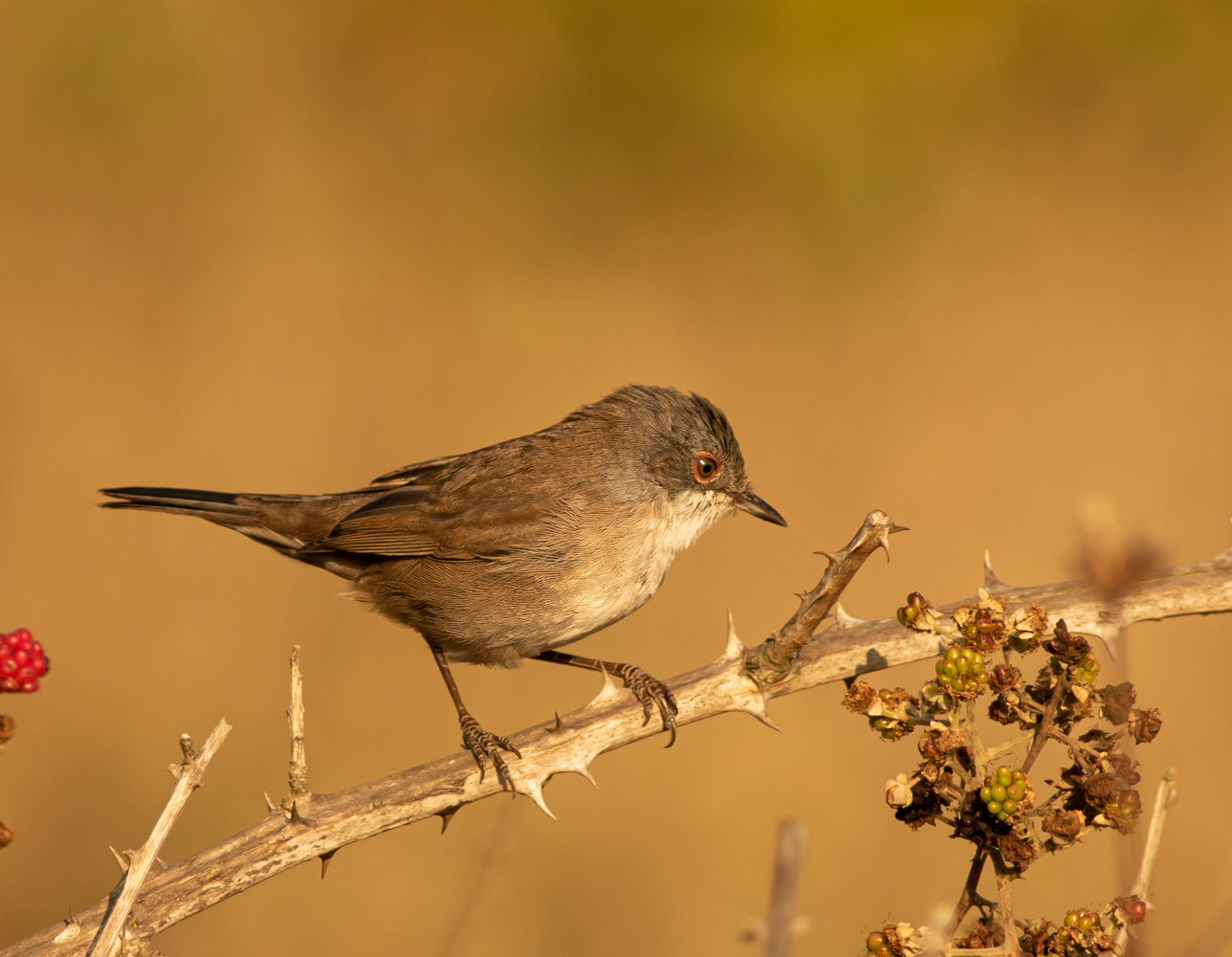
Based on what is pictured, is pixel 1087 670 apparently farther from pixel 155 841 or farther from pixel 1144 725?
pixel 155 841

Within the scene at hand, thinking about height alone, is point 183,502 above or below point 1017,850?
above

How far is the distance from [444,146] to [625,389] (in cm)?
314

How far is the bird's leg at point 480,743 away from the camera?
319cm

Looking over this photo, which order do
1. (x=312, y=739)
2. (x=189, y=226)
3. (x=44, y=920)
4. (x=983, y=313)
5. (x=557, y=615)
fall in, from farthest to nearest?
(x=983, y=313)
(x=189, y=226)
(x=312, y=739)
(x=44, y=920)
(x=557, y=615)

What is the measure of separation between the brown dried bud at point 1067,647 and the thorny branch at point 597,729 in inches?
21.4

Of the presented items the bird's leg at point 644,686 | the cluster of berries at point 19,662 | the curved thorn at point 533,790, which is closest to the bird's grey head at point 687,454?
the bird's leg at point 644,686

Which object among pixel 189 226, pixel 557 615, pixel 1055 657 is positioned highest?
pixel 189 226

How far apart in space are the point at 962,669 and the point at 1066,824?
0.35 metres

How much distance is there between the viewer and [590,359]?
697 centimetres

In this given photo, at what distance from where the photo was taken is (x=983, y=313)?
7.00 m

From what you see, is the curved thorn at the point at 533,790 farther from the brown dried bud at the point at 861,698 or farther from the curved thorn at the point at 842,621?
the brown dried bud at the point at 861,698

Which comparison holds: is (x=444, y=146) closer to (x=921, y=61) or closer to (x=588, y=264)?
(x=588, y=264)

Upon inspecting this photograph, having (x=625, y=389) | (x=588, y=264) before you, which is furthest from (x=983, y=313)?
(x=625, y=389)

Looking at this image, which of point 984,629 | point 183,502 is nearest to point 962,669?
point 984,629
